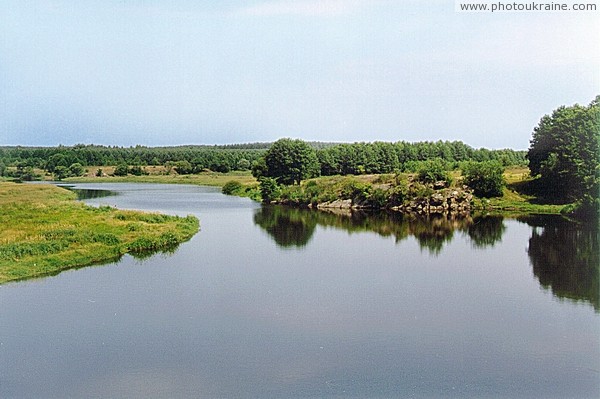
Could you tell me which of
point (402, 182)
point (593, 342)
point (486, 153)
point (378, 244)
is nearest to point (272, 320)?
point (593, 342)

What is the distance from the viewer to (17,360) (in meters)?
14.8

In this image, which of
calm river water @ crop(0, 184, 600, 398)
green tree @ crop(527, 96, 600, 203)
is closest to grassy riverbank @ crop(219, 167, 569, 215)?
green tree @ crop(527, 96, 600, 203)

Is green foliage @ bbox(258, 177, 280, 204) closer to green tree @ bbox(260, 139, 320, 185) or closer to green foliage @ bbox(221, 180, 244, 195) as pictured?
green tree @ bbox(260, 139, 320, 185)

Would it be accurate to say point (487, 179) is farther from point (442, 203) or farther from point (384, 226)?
point (384, 226)

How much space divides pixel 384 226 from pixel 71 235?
20730mm

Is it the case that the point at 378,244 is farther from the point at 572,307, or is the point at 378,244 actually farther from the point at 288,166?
the point at 288,166

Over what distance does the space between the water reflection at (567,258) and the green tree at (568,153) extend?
5312 mm

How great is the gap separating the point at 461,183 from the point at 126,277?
3708 cm

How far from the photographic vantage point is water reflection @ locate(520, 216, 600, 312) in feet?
72.2

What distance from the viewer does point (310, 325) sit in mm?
17562

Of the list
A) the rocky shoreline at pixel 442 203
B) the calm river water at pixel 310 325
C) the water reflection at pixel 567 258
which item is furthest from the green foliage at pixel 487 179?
the calm river water at pixel 310 325

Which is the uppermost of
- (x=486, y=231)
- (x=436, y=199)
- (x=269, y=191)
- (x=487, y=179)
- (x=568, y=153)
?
(x=568, y=153)

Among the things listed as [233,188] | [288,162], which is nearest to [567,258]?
[288,162]

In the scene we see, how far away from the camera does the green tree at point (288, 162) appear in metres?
67.4
